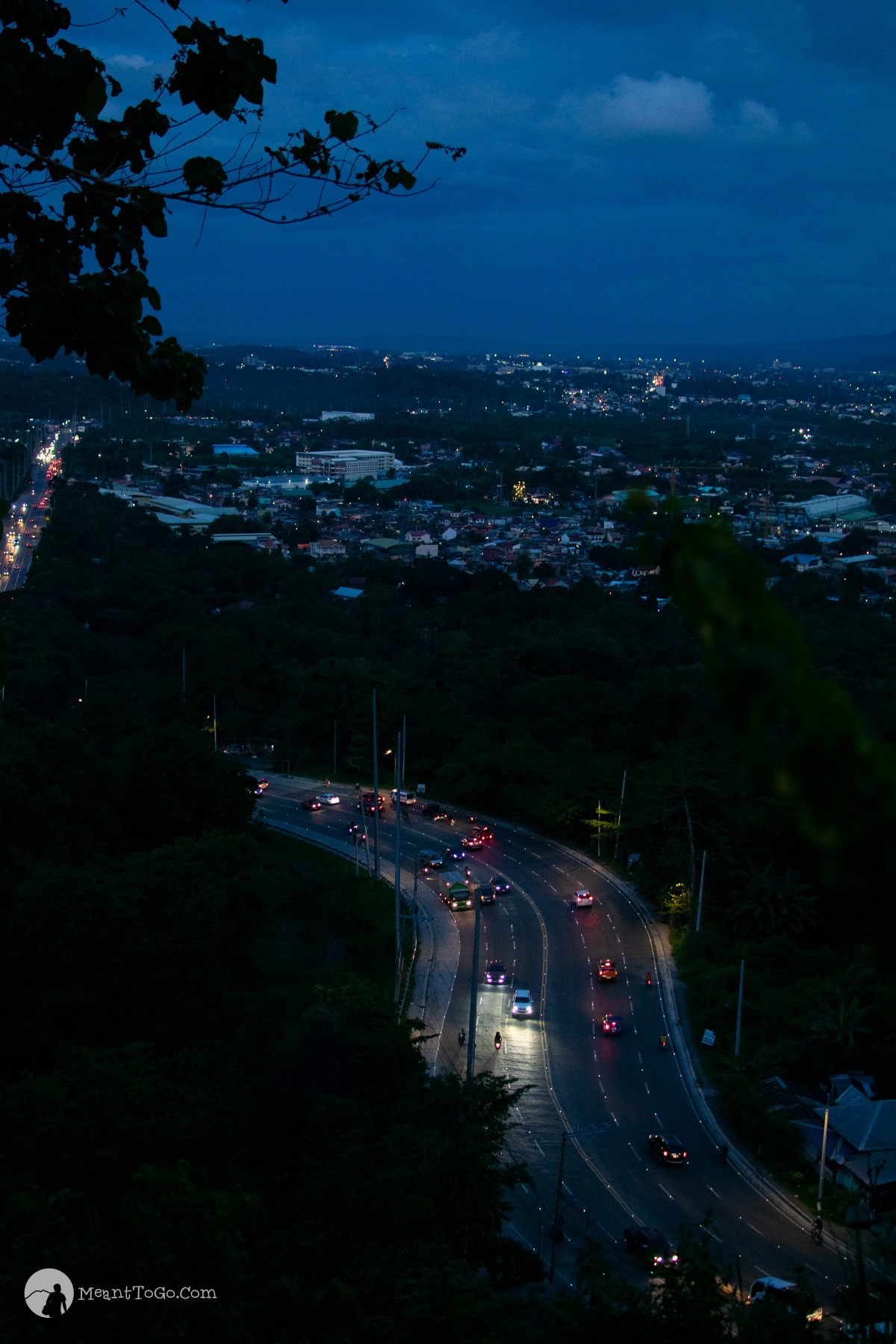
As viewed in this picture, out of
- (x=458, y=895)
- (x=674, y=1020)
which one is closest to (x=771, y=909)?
(x=674, y=1020)

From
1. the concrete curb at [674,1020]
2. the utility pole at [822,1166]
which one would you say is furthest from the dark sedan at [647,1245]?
the utility pole at [822,1166]

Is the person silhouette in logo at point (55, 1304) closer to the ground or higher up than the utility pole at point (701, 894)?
higher up

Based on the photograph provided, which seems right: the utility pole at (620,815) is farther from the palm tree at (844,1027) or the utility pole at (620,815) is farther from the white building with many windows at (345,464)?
the white building with many windows at (345,464)

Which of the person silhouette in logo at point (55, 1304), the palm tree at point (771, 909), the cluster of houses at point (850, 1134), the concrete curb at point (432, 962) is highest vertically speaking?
the person silhouette in logo at point (55, 1304)

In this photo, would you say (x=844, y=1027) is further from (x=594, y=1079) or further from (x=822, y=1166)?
(x=594, y=1079)

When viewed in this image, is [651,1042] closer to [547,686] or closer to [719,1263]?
[719,1263]

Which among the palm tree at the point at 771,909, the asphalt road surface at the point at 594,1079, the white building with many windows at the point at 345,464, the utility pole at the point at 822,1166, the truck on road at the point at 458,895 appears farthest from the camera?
the white building with many windows at the point at 345,464
